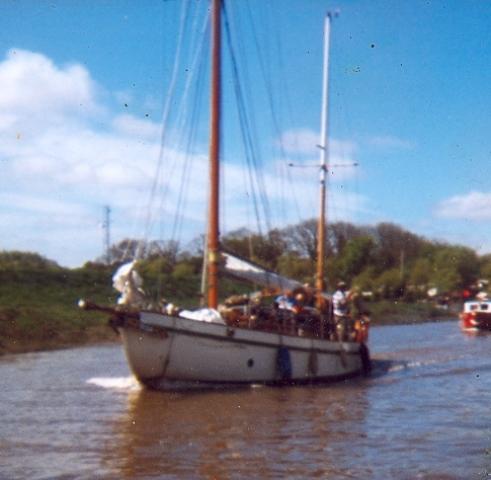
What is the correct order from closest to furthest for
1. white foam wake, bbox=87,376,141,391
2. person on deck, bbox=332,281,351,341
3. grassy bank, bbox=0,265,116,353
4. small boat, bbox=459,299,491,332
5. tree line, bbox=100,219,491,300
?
white foam wake, bbox=87,376,141,391 < person on deck, bbox=332,281,351,341 < grassy bank, bbox=0,265,116,353 < small boat, bbox=459,299,491,332 < tree line, bbox=100,219,491,300

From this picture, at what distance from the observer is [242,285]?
Result: 64.0 m

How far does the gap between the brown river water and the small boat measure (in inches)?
1246

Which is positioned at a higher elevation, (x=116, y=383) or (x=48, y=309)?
(x=48, y=309)

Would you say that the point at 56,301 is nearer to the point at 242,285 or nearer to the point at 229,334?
the point at 242,285

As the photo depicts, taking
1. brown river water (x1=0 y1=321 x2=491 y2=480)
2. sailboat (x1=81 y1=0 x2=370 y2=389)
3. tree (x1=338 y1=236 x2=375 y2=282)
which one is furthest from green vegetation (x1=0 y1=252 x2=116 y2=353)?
tree (x1=338 y1=236 x2=375 y2=282)

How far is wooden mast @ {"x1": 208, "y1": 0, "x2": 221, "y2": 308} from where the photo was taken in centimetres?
2402

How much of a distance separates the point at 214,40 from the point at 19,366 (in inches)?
516

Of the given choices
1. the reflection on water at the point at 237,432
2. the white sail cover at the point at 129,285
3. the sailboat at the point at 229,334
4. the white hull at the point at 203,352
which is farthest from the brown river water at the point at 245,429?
the white sail cover at the point at 129,285

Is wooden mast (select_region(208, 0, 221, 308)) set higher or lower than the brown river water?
higher

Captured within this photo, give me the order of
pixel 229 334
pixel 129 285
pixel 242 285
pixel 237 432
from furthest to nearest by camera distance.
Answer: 1. pixel 242 285
2. pixel 129 285
3. pixel 229 334
4. pixel 237 432

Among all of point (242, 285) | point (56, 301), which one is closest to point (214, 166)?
point (56, 301)

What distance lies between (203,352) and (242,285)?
4185 centimetres

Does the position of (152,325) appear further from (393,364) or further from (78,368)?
(393,364)

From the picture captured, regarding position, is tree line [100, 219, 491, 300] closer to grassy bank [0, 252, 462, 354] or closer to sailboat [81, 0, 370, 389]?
grassy bank [0, 252, 462, 354]
